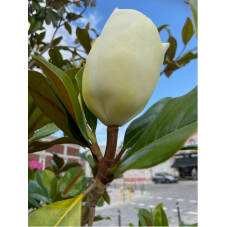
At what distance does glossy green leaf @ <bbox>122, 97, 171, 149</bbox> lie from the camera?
1.11 feet

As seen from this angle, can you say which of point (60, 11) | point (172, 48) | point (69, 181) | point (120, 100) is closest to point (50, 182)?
point (69, 181)

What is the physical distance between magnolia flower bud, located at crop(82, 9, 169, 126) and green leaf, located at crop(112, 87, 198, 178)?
1.2 inches

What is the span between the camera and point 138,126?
35 centimetres

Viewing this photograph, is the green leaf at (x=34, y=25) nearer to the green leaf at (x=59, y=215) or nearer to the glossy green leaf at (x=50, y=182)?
the glossy green leaf at (x=50, y=182)

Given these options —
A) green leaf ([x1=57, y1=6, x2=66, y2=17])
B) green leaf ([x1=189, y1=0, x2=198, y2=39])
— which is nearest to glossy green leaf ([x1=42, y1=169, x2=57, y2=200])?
green leaf ([x1=189, y1=0, x2=198, y2=39])

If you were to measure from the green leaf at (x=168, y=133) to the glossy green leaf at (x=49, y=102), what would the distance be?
0.07 m

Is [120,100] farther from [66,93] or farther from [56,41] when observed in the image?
[56,41]

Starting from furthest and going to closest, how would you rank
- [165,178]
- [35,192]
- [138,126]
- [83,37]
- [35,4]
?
[165,178], [35,4], [83,37], [35,192], [138,126]

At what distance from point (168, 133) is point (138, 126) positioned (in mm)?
108

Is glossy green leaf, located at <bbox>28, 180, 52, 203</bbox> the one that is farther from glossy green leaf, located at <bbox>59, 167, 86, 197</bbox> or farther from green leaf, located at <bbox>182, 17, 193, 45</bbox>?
green leaf, located at <bbox>182, 17, 193, 45</bbox>

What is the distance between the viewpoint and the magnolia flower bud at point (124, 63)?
0.23 m
